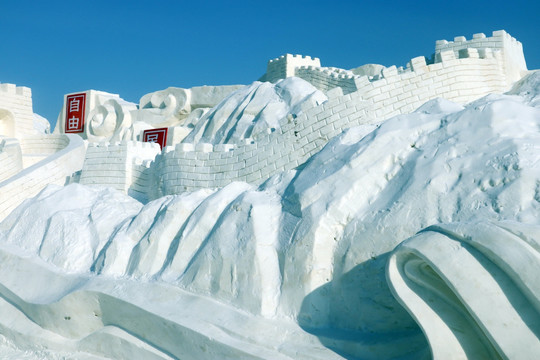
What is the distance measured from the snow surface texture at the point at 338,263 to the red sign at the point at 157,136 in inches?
431

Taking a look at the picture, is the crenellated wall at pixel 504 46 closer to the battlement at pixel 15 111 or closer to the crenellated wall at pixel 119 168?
the crenellated wall at pixel 119 168

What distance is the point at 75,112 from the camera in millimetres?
21969

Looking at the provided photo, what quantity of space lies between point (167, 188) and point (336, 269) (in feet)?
22.1

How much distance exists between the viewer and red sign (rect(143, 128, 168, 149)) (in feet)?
58.5

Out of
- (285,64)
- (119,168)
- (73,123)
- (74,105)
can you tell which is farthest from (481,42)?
(74,105)

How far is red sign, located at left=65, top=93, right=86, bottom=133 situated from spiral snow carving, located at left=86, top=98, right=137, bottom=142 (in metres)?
1.00

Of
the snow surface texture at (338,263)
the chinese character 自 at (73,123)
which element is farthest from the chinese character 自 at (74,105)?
the snow surface texture at (338,263)

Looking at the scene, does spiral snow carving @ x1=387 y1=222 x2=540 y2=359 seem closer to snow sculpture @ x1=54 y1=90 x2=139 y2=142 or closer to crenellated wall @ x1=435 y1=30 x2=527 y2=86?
crenellated wall @ x1=435 y1=30 x2=527 y2=86

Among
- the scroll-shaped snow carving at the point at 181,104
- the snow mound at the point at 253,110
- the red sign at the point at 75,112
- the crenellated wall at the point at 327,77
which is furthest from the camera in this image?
the red sign at the point at 75,112

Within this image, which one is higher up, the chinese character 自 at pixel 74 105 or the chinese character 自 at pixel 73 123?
the chinese character 自 at pixel 74 105

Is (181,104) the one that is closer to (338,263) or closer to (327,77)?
(327,77)

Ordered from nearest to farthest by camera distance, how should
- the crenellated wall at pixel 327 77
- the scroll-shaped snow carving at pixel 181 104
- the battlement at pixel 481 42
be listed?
1. the battlement at pixel 481 42
2. the crenellated wall at pixel 327 77
3. the scroll-shaped snow carving at pixel 181 104

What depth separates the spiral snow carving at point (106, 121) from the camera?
20.2 m

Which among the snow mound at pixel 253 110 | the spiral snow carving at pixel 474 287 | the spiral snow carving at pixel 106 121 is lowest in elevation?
the spiral snow carving at pixel 474 287
